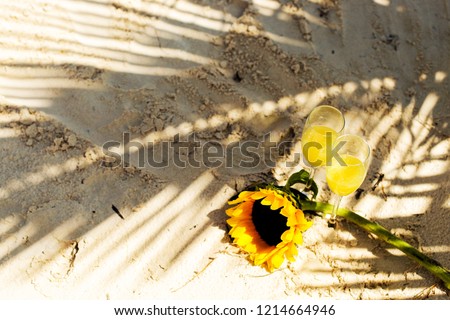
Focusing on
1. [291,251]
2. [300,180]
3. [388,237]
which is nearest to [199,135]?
[300,180]

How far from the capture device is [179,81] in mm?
2412

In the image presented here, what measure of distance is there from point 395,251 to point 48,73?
1.86 m

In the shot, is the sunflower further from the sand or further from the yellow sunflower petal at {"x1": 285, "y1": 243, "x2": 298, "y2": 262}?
the sand

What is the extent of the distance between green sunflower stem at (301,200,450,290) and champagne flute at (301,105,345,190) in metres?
0.21

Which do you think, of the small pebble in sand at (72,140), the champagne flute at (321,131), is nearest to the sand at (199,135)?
the small pebble in sand at (72,140)

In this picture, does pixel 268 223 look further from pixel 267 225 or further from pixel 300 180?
pixel 300 180

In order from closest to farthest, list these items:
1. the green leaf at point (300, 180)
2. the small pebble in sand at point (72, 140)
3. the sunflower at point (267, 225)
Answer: the sunflower at point (267, 225)
the green leaf at point (300, 180)
the small pebble in sand at point (72, 140)

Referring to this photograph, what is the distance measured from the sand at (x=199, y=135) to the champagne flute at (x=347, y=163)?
347mm

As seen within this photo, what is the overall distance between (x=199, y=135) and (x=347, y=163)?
750 millimetres

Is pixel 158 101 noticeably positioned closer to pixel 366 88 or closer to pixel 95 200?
pixel 95 200

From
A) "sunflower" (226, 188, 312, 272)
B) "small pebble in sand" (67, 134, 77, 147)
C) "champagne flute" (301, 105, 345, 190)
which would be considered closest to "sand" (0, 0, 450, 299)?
"small pebble in sand" (67, 134, 77, 147)

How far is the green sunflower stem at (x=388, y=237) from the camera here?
2.04 m

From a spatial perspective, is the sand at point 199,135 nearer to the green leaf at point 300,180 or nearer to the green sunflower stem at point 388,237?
the green sunflower stem at point 388,237

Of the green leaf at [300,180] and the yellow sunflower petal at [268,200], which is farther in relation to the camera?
the green leaf at [300,180]
